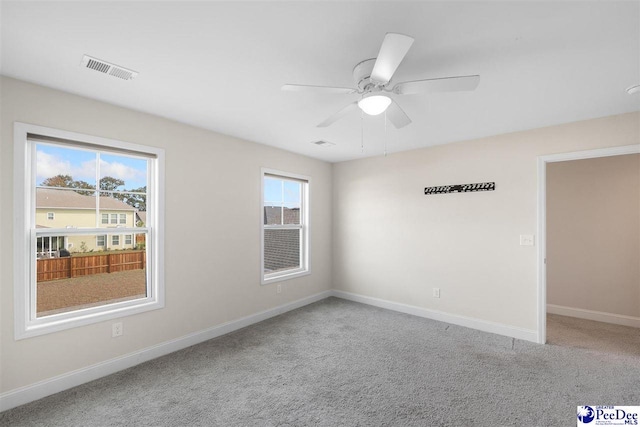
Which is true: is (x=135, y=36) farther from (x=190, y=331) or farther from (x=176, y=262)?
(x=190, y=331)

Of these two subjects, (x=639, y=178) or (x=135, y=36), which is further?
(x=639, y=178)

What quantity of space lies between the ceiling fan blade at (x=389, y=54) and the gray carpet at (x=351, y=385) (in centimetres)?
231

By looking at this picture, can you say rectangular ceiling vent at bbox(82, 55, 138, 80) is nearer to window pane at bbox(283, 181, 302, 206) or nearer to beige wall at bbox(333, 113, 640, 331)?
→ window pane at bbox(283, 181, 302, 206)

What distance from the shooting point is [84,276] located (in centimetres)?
254

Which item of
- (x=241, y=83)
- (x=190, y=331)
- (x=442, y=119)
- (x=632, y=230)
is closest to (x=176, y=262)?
(x=190, y=331)

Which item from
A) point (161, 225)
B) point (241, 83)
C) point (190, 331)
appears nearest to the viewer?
point (241, 83)

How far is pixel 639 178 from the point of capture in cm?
367

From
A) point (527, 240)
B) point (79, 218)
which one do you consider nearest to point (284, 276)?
point (79, 218)

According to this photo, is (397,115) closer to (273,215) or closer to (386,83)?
(386,83)

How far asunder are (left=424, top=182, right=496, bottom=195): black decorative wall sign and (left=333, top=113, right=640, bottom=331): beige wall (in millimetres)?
58

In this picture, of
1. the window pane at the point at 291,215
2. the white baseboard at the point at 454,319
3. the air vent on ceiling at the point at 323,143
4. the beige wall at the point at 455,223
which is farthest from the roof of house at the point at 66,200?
the white baseboard at the point at 454,319

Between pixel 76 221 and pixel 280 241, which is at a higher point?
pixel 76 221

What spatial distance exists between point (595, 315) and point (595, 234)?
1.13m

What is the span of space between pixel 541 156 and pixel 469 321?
224 centimetres
